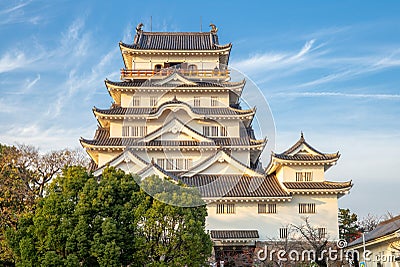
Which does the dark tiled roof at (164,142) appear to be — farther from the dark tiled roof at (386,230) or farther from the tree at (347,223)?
the tree at (347,223)

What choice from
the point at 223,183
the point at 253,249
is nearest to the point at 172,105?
the point at 223,183

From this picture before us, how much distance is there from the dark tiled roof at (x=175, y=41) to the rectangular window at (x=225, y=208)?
12.1 metres

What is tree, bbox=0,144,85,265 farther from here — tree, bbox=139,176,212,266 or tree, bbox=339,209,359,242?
tree, bbox=339,209,359,242

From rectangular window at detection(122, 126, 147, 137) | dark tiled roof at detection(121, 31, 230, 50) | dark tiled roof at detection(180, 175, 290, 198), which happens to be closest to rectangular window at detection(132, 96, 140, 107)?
rectangular window at detection(122, 126, 147, 137)

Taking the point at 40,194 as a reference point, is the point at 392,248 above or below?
below

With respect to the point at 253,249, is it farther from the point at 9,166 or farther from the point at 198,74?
the point at 9,166

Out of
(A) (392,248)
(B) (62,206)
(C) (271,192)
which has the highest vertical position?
(C) (271,192)

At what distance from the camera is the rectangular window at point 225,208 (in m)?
28.0

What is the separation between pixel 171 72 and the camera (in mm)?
31844

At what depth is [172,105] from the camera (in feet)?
101

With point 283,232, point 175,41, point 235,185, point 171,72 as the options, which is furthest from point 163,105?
point 283,232

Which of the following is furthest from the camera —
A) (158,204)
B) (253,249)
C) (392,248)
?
(253,249)

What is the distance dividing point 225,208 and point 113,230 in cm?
1285

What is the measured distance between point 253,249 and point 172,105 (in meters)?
9.95
